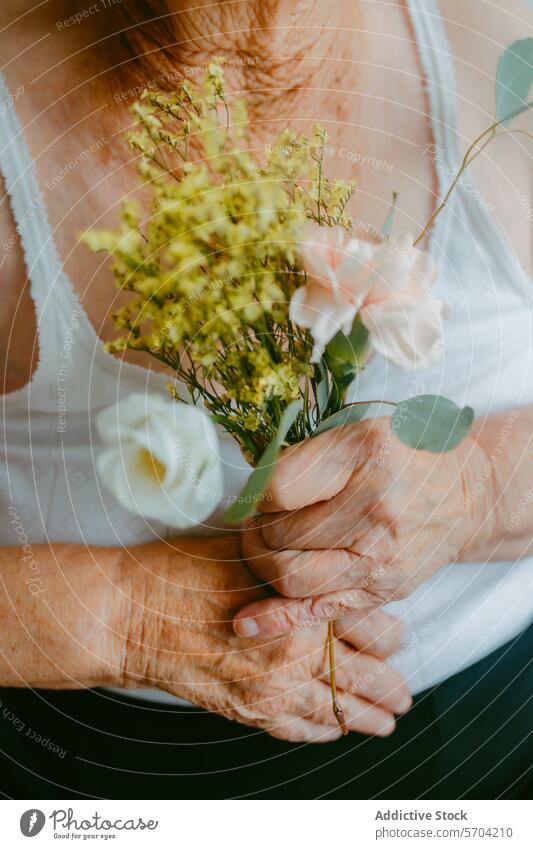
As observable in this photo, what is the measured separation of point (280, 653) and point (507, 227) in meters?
0.38

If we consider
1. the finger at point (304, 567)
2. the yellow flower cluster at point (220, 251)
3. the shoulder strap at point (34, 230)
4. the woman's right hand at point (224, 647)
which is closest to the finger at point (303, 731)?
the woman's right hand at point (224, 647)

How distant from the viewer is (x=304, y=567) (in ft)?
1.73

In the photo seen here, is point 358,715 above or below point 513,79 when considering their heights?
below

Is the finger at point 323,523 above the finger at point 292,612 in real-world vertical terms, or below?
above

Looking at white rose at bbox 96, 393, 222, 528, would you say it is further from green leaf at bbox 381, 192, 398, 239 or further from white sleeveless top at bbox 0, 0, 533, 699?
green leaf at bbox 381, 192, 398, 239

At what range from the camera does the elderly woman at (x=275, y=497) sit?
1.70 feet

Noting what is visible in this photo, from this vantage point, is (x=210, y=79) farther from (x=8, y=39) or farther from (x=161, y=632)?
(x=161, y=632)

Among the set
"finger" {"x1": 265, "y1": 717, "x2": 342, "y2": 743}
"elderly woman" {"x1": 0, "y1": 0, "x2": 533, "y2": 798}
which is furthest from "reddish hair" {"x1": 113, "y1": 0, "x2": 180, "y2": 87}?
"finger" {"x1": 265, "y1": 717, "x2": 342, "y2": 743}

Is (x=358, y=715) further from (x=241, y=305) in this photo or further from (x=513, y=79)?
(x=513, y=79)

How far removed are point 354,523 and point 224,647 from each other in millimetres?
145

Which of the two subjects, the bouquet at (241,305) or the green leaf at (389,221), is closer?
the bouquet at (241,305)

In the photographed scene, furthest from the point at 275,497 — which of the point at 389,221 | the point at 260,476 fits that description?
the point at 389,221
